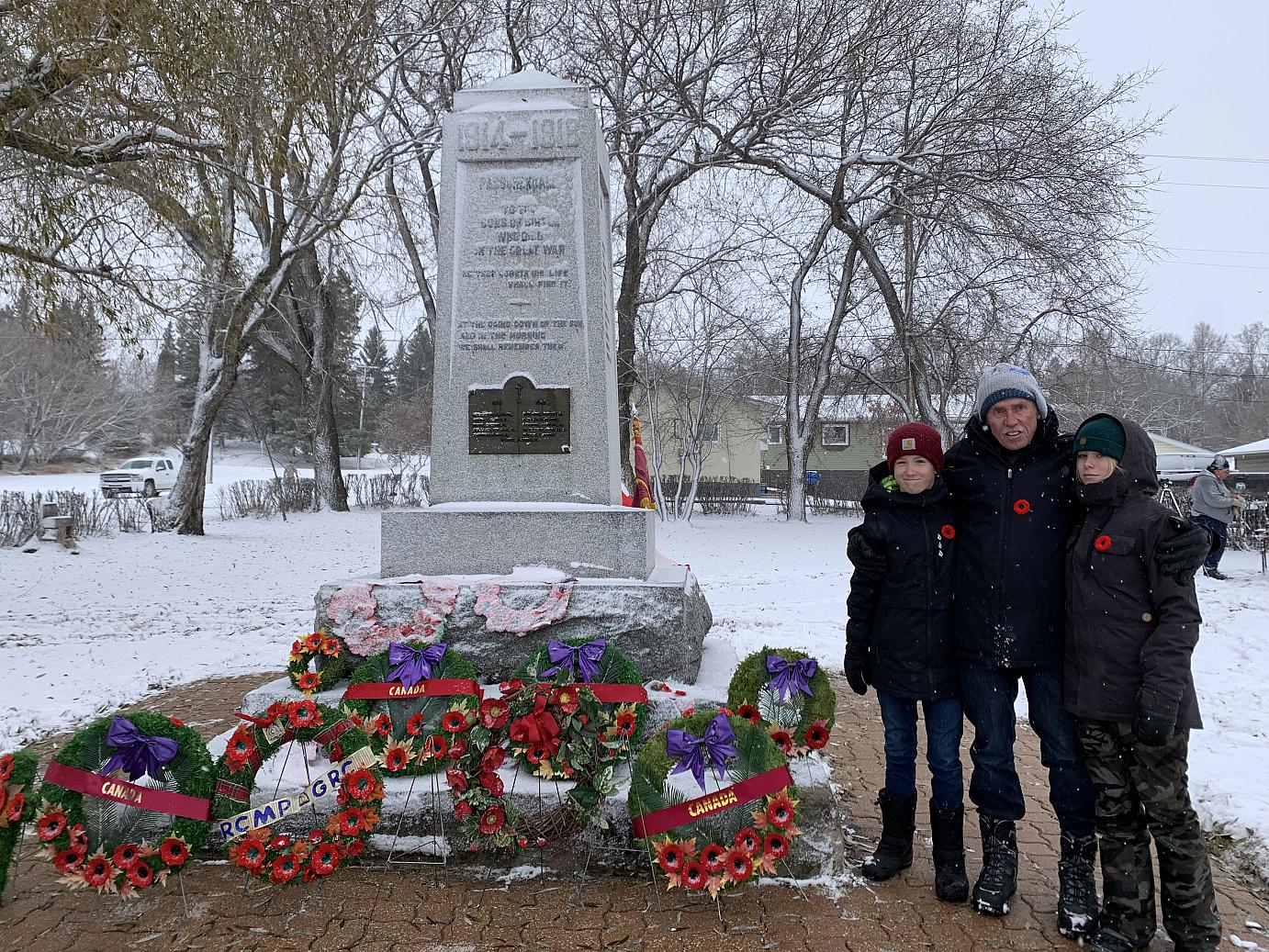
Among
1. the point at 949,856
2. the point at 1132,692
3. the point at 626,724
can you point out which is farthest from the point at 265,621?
the point at 1132,692

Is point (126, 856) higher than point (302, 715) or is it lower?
lower

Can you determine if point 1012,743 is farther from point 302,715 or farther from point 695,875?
point 302,715

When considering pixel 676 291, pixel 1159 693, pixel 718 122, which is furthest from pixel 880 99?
pixel 1159 693

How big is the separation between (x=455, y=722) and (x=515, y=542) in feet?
3.58

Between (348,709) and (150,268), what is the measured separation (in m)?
6.72

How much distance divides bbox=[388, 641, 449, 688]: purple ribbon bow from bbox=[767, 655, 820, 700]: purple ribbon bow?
1.35 m

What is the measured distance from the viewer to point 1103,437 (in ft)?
8.23

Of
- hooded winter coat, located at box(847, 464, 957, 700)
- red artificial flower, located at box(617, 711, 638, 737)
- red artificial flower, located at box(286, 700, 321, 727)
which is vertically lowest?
red artificial flower, located at box(617, 711, 638, 737)

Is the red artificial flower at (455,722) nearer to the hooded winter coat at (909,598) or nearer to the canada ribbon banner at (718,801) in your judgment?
the canada ribbon banner at (718,801)

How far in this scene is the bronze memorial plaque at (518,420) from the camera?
411 centimetres

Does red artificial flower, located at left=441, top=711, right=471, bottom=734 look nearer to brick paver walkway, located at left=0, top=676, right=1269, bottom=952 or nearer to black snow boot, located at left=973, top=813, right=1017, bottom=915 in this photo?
brick paver walkway, located at left=0, top=676, right=1269, bottom=952

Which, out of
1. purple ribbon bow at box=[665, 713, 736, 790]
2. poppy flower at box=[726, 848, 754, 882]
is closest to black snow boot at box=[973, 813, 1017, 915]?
poppy flower at box=[726, 848, 754, 882]

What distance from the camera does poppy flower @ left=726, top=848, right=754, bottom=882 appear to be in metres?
2.47

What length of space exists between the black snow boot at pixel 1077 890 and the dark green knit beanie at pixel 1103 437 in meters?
1.27
